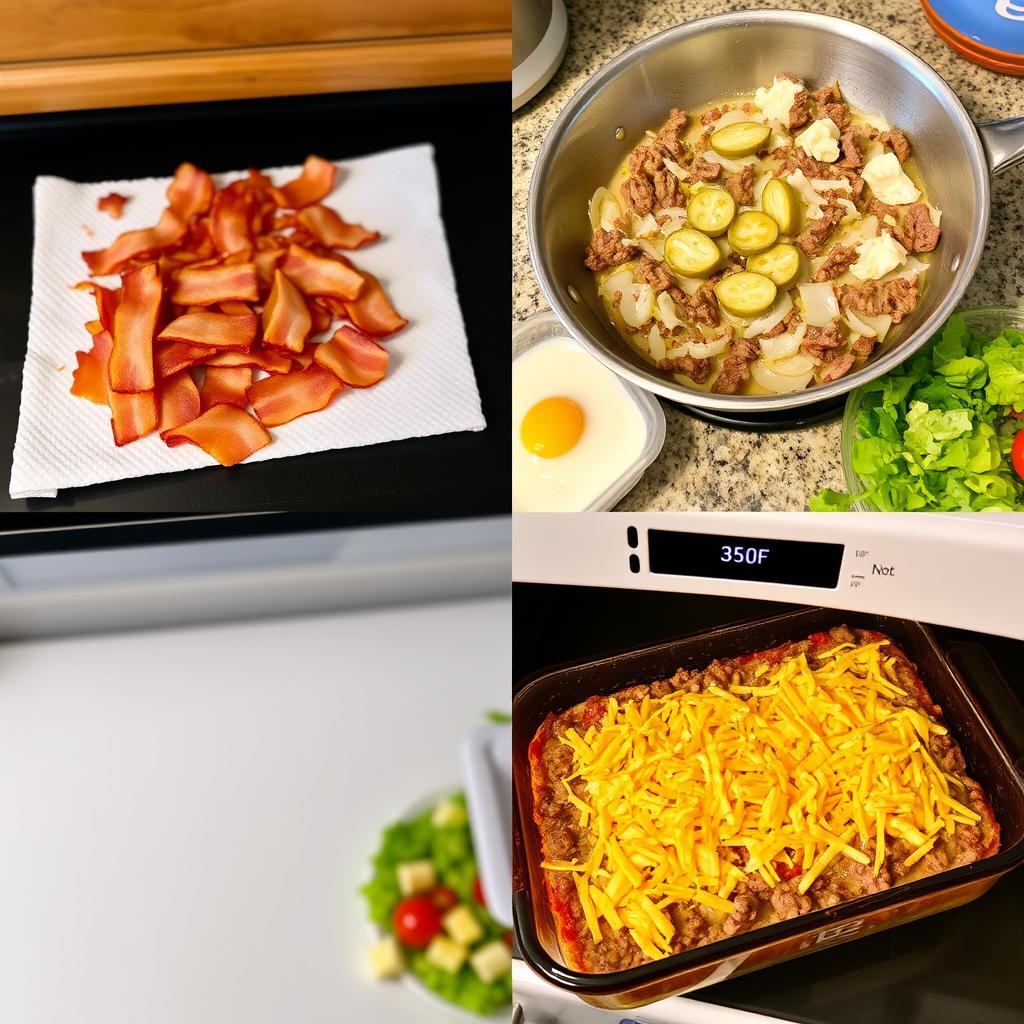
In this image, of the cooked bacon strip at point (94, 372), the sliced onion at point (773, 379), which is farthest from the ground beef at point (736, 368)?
the cooked bacon strip at point (94, 372)

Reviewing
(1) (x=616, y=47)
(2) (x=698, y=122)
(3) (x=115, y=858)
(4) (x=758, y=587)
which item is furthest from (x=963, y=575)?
(3) (x=115, y=858)

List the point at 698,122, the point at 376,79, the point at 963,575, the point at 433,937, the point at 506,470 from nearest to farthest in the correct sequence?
1. the point at 963,575
2. the point at 698,122
3. the point at 506,470
4. the point at 376,79
5. the point at 433,937

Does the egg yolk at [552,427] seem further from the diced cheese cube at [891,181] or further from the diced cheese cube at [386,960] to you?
the diced cheese cube at [386,960]

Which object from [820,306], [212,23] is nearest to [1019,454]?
[820,306]

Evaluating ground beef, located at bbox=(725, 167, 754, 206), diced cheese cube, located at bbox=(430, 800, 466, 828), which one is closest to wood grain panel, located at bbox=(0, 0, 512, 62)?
ground beef, located at bbox=(725, 167, 754, 206)

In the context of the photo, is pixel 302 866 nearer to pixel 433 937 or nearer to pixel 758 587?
pixel 433 937

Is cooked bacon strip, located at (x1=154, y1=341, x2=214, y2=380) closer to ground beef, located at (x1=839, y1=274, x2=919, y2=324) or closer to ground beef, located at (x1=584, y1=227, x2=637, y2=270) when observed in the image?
ground beef, located at (x1=584, y1=227, x2=637, y2=270)
